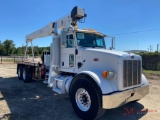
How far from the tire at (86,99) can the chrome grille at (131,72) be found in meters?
0.91

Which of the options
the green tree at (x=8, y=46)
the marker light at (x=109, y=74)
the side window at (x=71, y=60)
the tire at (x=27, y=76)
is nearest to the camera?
the marker light at (x=109, y=74)

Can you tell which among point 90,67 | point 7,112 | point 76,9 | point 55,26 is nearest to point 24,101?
point 7,112

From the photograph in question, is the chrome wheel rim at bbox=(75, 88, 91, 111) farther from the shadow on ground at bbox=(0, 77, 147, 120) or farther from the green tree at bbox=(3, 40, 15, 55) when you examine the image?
the green tree at bbox=(3, 40, 15, 55)

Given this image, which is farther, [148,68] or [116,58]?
[148,68]

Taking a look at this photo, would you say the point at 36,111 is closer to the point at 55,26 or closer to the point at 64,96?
the point at 64,96

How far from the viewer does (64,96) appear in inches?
299

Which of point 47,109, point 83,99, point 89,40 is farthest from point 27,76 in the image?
point 83,99

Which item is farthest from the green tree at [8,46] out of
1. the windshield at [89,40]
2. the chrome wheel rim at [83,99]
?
the chrome wheel rim at [83,99]

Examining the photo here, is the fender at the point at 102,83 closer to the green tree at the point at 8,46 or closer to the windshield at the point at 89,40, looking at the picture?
the windshield at the point at 89,40

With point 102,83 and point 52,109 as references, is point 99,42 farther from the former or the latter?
point 52,109

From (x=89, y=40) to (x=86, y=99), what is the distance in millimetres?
2438

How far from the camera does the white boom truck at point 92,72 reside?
4.81 m

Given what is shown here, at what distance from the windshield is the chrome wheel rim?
1846mm

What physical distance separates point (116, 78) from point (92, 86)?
28.0 inches
